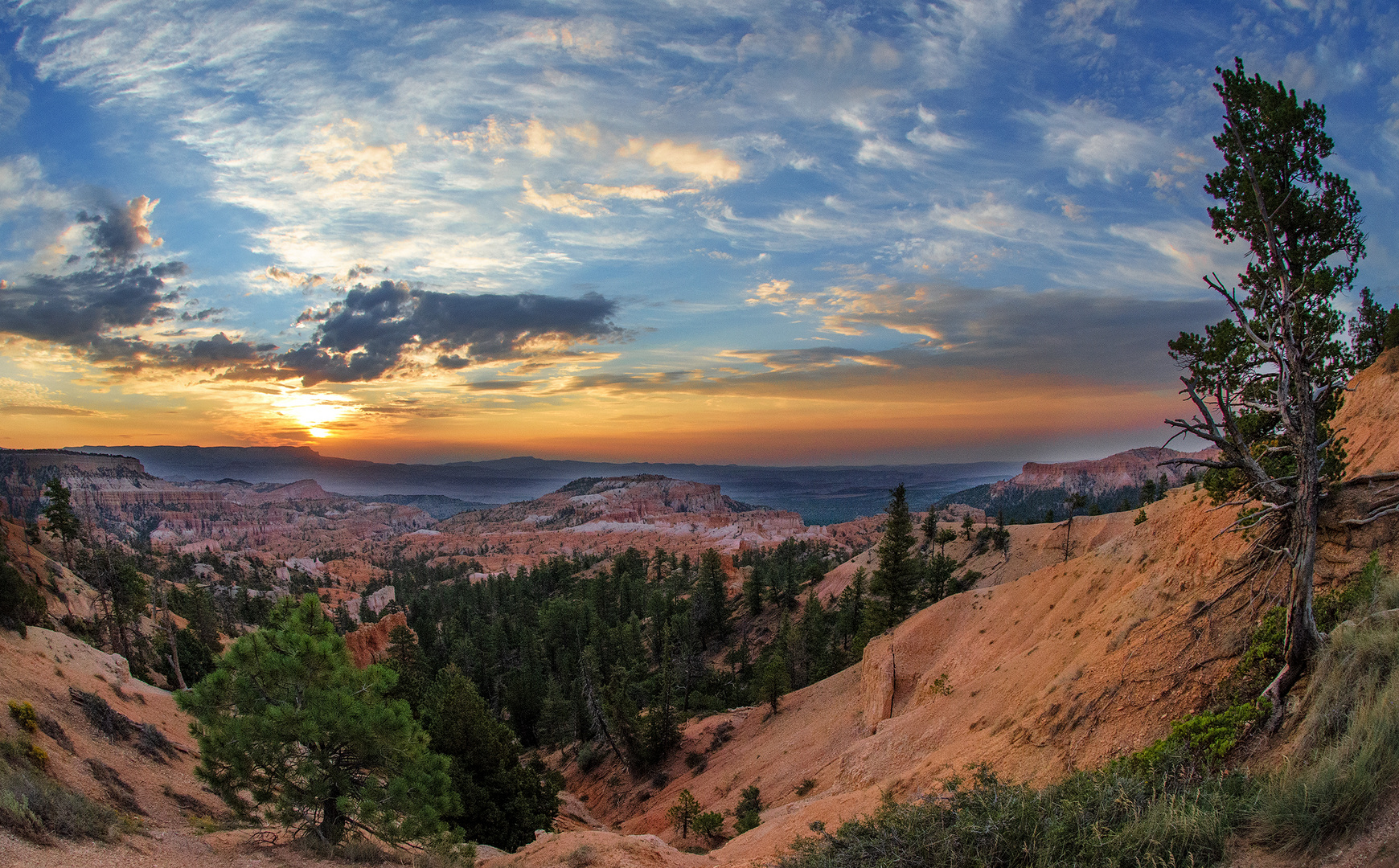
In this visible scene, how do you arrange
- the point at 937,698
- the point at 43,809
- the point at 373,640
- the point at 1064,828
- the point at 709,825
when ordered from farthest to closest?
the point at 373,640 → the point at 709,825 → the point at 937,698 → the point at 43,809 → the point at 1064,828

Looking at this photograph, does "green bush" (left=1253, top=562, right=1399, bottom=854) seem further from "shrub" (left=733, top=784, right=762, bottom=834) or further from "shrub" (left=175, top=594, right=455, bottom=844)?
"shrub" (left=733, top=784, right=762, bottom=834)

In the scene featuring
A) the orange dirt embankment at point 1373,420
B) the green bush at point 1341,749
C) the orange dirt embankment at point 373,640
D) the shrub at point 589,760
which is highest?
the orange dirt embankment at point 1373,420

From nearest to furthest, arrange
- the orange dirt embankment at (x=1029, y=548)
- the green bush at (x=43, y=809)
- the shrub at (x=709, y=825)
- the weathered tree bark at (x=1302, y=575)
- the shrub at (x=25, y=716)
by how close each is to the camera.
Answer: the weathered tree bark at (x=1302, y=575), the green bush at (x=43, y=809), the shrub at (x=25, y=716), the shrub at (x=709, y=825), the orange dirt embankment at (x=1029, y=548)

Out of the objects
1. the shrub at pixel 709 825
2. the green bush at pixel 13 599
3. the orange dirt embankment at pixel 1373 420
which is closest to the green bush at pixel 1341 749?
the orange dirt embankment at pixel 1373 420

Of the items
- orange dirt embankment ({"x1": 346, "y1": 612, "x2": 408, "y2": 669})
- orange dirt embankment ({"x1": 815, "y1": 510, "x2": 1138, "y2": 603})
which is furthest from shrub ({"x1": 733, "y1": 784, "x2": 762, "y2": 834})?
orange dirt embankment ({"x1": 346, "y1": 612, "x2": 408, "y2": 669})

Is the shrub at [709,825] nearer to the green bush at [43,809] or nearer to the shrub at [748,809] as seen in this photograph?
the shrub at [748,809]

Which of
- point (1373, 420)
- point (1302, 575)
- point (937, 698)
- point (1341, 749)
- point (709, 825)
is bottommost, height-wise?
point (709, 825)

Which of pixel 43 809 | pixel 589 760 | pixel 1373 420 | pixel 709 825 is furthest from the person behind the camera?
pixel 589 760

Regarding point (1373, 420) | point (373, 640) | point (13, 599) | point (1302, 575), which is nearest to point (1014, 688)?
point (1373, 420)

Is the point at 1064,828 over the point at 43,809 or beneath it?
over

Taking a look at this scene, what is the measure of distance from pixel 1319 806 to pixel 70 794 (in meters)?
17.4

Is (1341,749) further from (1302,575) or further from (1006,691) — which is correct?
(1006,691)

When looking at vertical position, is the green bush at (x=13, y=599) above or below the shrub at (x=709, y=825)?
above

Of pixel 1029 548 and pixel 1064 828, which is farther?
pixel 1029 548
